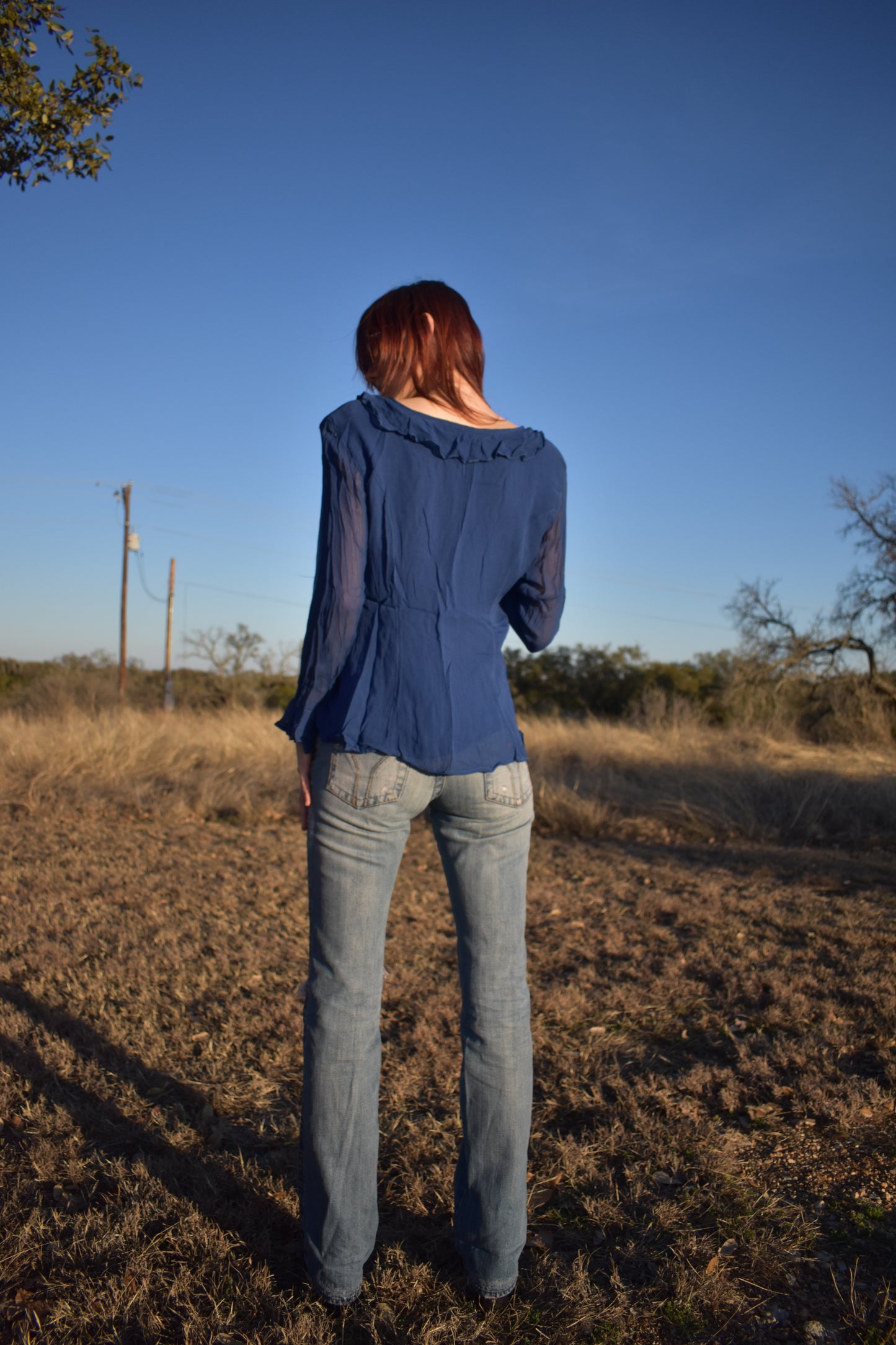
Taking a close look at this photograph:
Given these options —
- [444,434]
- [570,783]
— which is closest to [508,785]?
[444,434]

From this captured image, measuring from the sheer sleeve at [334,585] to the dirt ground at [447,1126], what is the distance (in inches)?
44.6

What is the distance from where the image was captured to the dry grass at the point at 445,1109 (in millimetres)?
1590

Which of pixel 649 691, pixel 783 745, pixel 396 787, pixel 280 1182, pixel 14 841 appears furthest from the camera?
pixel 649 691

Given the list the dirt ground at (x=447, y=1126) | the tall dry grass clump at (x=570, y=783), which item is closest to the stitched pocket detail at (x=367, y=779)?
the dirt ground at (x=447, y=1126)

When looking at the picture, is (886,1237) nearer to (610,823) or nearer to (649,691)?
(610,823)

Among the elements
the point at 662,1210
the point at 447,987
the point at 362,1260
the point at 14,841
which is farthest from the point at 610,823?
the point at 362,1260

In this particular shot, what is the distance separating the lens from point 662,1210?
1851 millimetres

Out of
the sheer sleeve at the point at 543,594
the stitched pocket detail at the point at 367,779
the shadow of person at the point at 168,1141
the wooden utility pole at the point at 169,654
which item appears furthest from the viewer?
the wooden utility pole at the point at 169,654

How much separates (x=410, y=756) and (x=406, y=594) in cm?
29

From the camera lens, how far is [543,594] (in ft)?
5.62

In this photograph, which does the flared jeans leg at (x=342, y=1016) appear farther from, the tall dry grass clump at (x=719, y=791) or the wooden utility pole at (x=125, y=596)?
the wooden utility pole at (x=125, y=596)

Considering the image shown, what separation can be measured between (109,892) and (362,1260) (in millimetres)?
3557

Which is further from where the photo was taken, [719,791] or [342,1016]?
[719,791]

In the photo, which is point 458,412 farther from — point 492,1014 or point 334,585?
point 492,1014
